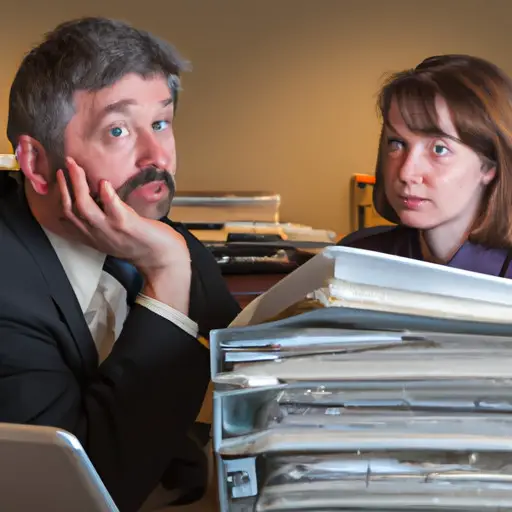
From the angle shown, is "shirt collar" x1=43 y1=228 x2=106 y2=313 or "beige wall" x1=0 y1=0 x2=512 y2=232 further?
"beige wall" x1=0 y1=0 x2=512 y2=232

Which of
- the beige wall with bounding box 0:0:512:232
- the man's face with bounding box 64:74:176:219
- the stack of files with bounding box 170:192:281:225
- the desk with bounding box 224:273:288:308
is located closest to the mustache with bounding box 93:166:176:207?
the man's face with bounding box 64:74:176:219

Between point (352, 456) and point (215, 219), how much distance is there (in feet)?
3.46

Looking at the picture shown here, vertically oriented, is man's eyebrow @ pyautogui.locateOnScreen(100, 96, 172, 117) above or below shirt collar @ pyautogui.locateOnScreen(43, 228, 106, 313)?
above

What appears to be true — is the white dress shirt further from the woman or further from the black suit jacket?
the woman

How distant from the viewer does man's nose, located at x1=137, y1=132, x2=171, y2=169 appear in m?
0.56

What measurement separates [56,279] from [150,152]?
133mm

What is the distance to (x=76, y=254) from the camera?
0.58 meters

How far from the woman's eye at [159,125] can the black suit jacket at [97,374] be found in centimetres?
14

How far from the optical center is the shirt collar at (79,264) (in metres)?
0.57

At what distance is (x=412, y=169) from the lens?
53 centimetres

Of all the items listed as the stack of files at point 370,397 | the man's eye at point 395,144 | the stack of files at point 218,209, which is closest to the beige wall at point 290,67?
the stack of files at point 218,209

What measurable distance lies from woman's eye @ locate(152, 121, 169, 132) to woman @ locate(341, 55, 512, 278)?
0.19m

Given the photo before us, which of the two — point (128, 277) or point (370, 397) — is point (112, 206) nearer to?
point (128, 277)

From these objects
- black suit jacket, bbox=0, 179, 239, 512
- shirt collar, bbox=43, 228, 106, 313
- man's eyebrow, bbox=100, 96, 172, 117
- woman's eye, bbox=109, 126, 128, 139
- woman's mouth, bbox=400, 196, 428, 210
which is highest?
man's eyebrow, bbox=100, 96, 172, 117
